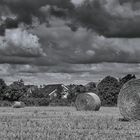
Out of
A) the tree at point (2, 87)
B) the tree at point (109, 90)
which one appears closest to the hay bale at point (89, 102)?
the tree at point (109, 90)

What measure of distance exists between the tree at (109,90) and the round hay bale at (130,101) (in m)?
40.5

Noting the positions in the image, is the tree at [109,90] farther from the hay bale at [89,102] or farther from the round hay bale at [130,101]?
the round hay bale at [130,101]

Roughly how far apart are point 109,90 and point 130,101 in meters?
44.3

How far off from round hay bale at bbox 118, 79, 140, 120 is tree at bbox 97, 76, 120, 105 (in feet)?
133

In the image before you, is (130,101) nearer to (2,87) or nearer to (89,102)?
(89,102)

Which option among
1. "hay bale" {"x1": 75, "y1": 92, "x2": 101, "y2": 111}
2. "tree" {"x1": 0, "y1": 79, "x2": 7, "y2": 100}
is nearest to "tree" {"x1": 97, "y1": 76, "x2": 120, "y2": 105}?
"tree" {"x1": 0, "y1": 79, "x2": 7, "y2": 100}

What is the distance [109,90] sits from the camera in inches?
2667

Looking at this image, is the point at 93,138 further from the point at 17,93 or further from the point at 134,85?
the point at 17,93

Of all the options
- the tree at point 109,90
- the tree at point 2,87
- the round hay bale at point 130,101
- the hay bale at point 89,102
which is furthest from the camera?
the tree at point 2,87

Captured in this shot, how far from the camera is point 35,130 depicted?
1591 centimetres

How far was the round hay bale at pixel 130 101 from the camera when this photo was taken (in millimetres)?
22892

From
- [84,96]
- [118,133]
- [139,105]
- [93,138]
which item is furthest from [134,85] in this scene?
[84,96]

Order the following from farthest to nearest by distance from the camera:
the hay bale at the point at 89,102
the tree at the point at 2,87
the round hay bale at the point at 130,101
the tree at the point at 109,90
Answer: the tree at the point at 2,87, the tree at the point at 109,90, the hay bale at the point at 89,102, the round hay bale at the point at 130,101

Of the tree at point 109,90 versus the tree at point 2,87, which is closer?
the tree at point 109,90
